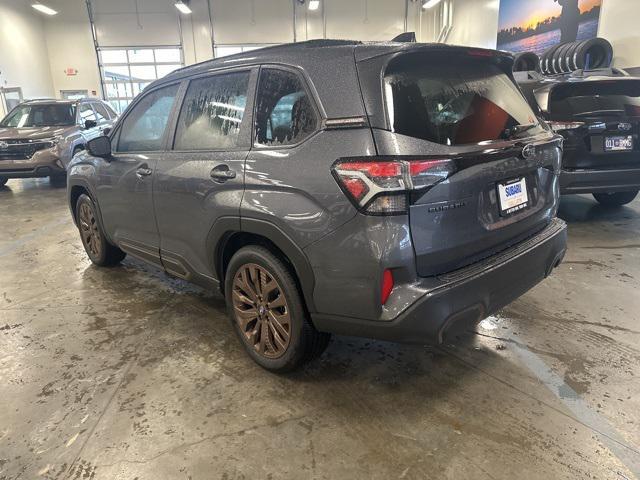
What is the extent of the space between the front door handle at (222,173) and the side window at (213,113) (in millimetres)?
124

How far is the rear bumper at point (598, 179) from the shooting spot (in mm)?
4301

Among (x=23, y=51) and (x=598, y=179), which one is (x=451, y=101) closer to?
(x=598, y=179)

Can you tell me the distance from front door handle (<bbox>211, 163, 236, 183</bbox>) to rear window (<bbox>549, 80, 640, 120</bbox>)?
11.7 ft

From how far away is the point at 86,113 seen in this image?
9234 millimetres

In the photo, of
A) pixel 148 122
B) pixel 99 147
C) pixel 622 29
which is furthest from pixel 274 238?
pixel 622 29

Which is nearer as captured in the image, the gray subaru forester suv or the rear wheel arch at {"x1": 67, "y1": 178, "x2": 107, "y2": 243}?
the gray subaru forester suv

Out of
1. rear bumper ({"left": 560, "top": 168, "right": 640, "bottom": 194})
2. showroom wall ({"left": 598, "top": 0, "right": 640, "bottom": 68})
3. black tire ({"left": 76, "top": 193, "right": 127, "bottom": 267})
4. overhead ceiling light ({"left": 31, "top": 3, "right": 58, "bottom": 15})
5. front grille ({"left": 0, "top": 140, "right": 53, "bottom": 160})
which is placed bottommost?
black tire ({"left": 76, "top": 193, "right": 127, "bottom": 267})

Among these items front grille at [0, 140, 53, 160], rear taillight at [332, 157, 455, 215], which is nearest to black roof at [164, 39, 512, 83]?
rear taillight at [332, 157, 455, 215]

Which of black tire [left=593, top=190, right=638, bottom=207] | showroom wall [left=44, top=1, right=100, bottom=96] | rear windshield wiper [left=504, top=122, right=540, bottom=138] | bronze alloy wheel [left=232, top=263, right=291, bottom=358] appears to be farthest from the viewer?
showroom wall [left=44, top=1, right=100, bottom=96]

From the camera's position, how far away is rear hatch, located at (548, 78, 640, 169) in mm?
4254

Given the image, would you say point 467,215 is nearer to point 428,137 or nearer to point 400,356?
point 428,137

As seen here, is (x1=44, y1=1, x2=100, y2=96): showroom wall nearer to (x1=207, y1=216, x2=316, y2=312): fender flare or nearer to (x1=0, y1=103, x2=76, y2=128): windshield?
(x1=0, y1=103, x2=76, y2=128): windshield

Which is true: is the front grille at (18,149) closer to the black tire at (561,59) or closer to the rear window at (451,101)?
the rear window at (451,101)

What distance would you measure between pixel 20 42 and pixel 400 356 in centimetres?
1901
